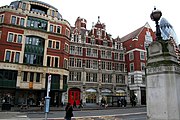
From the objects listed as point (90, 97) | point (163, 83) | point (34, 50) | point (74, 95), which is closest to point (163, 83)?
point (163, 83)

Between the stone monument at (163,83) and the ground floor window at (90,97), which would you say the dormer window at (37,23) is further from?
the stone monument at (163,83)

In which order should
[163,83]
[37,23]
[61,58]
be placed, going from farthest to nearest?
1. [61,58]
2. [37,23]
3. [163,83]

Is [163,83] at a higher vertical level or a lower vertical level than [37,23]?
lower

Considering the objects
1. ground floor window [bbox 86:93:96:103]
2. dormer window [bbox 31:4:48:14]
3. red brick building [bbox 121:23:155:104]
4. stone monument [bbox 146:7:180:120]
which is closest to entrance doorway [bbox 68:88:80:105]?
ground floor window [bbox 86:93:96:103]

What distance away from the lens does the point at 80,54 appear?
148 ft

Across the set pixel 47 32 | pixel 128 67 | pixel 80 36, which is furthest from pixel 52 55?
pixel 128 67

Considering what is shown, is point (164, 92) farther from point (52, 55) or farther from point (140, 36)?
point (140, 36)

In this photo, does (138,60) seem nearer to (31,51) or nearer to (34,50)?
(34,50)

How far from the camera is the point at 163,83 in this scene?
7801 mm

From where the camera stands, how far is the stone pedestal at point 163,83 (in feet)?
24.8

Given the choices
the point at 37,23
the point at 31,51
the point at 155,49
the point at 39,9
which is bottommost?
the point at 155,49

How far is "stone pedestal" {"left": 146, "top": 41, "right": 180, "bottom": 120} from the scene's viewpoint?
24.8 ft

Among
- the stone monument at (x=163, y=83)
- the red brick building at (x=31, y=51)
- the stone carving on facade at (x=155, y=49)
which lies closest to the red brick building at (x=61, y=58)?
the red brick building at (x=31, y=51)

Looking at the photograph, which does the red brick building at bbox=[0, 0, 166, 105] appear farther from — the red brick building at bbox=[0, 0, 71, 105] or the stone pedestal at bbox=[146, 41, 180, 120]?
the stone pedestal at bbox=[146, 41, 180, 120]
